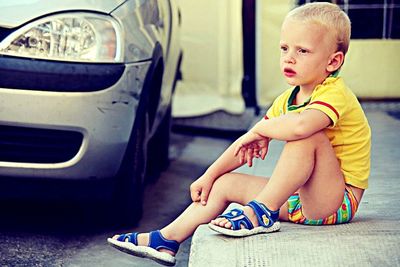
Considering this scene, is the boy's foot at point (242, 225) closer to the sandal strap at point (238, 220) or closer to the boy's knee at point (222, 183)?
the sandal strap at point (238, 220)

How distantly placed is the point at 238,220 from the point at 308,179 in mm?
285

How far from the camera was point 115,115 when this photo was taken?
4.07m

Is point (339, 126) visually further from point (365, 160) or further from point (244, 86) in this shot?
point (244, 86)

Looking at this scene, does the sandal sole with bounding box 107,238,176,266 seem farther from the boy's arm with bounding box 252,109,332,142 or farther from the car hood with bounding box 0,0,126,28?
the car hood with bounding box 0,0,126,28

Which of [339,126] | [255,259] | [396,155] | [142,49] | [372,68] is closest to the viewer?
[255,259]

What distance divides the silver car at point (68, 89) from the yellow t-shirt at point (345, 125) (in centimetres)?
99

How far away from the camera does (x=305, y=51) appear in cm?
322

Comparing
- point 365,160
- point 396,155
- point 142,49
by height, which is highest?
point 142,49

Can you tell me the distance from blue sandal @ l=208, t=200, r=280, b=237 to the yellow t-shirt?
33cm

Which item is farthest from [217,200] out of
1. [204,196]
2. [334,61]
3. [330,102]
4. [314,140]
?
[334,61]

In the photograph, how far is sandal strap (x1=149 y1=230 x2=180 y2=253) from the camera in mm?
3320

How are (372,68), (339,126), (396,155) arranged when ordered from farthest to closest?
(372,68), (396,155), (339,126)

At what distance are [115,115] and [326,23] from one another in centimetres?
124

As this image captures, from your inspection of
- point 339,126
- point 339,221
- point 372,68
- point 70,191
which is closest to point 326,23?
point 339,126
